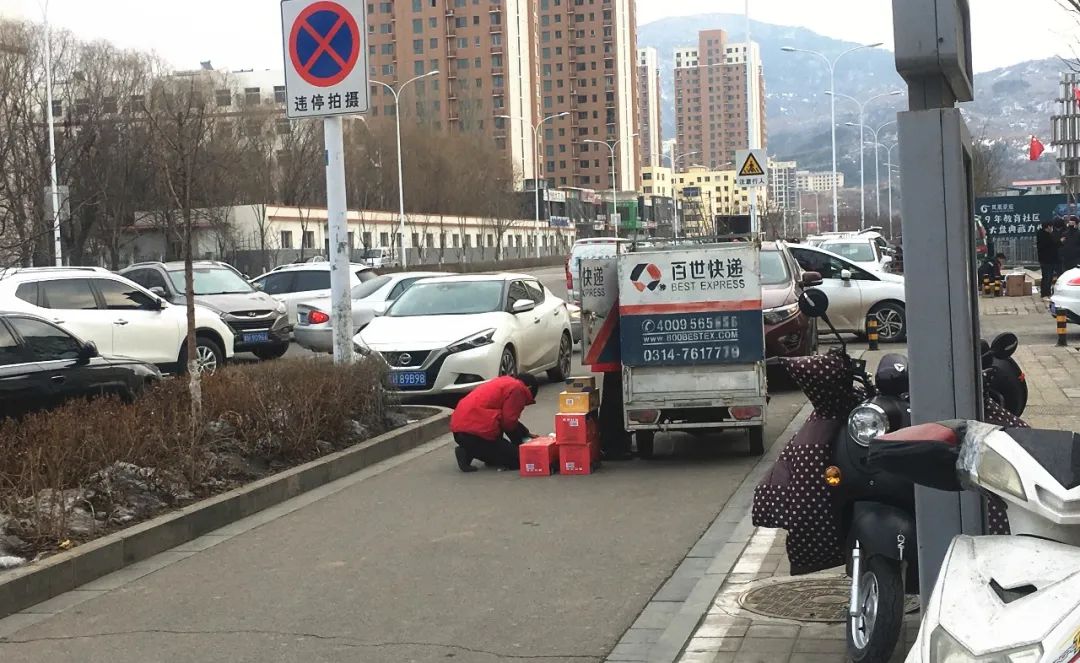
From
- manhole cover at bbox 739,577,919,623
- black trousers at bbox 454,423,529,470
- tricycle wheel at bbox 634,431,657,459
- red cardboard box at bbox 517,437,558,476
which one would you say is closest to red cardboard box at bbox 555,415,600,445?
red cardboard box at bbox 517,437,558,476

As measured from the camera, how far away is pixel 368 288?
74.2ft

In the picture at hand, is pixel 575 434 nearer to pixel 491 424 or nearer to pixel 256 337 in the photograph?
pixel 491 424

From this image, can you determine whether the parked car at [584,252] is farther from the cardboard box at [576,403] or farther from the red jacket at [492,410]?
the cardboard box at [576,403]

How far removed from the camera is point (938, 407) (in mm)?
4766

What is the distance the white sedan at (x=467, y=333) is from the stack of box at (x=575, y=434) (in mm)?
3552

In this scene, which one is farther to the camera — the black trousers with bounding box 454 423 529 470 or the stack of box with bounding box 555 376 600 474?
the black trousers with bounding box 454 423 529 470

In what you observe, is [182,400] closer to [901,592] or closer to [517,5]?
[901,592]

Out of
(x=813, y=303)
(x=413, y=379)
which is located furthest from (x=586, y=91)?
(x=813, y=303)

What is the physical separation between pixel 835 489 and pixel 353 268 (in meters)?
21.5

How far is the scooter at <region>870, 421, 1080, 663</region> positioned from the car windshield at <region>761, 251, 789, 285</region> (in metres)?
14.5

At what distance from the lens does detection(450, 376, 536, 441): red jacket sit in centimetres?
1122

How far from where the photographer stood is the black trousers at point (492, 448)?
37.0 feet

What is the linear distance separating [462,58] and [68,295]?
135670 millimetres

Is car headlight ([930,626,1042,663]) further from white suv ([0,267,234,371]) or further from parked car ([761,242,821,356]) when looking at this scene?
white suv ([0,267,234,371])
